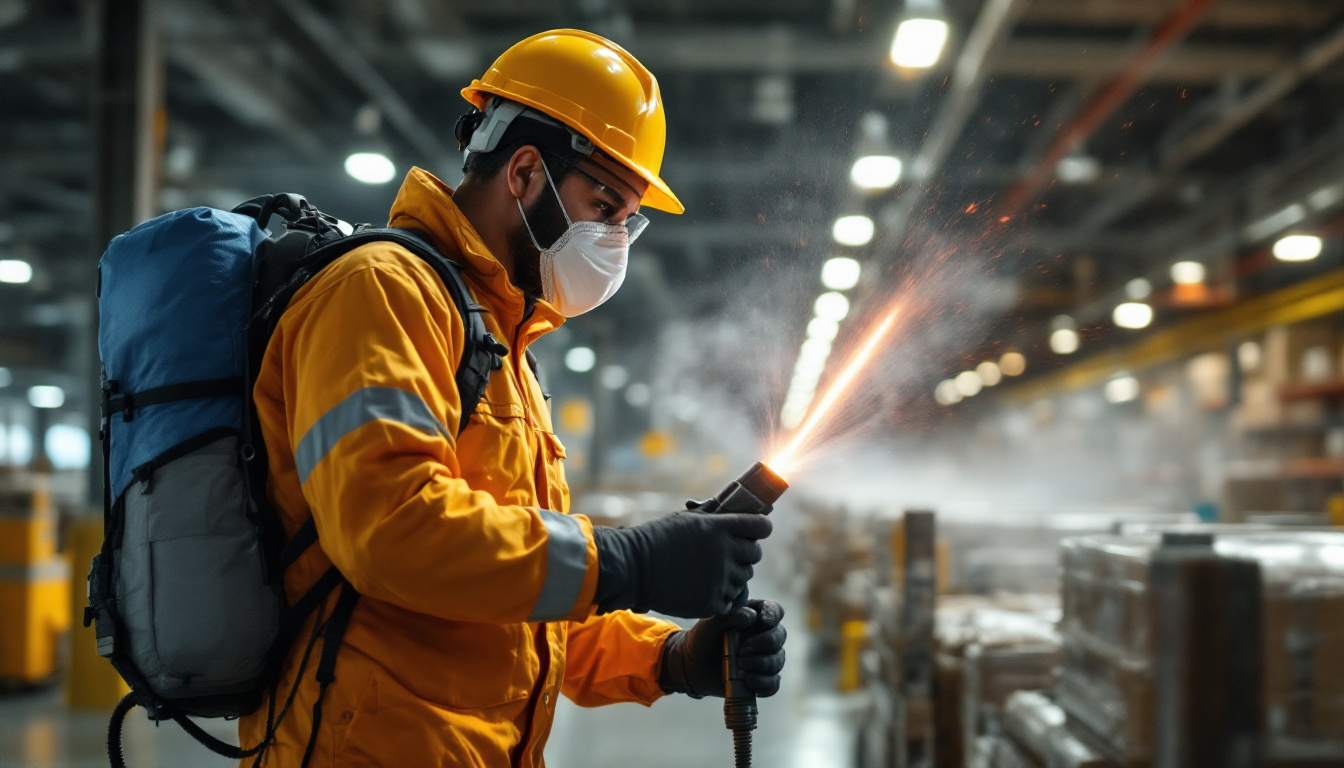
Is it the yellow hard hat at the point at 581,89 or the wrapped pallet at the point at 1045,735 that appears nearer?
the yellow hard hat at the point at 581,89

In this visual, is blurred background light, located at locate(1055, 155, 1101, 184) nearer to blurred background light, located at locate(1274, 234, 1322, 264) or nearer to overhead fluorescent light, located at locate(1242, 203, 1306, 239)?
overhead fluorescent light, located at locate(1242, 203, 1306, 239)

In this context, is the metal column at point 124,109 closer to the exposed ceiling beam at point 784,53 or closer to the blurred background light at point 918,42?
the exposed ceiling beam at point 784,53

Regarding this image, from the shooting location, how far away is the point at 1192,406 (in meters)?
14.6

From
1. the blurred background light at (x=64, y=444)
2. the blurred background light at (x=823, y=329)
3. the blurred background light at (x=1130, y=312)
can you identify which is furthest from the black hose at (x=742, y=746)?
the blurred background light at (x=64, y=444)

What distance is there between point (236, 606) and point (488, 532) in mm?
395

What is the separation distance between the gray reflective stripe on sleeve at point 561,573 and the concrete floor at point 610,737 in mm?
4255

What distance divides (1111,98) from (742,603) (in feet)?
25.5

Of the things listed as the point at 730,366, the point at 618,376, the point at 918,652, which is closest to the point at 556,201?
the point at 918,652

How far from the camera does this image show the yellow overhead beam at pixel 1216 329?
1134 cm

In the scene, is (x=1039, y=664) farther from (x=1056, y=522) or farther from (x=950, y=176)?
(x=950, y=176)

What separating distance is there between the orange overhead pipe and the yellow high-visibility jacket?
473 centimetres

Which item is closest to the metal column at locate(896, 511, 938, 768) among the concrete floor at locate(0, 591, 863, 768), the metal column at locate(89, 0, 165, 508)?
the concrete floor at locate(0, 591, 863, 768)

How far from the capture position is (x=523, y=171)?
64.5 inches

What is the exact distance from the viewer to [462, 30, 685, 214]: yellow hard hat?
5.42 feet
